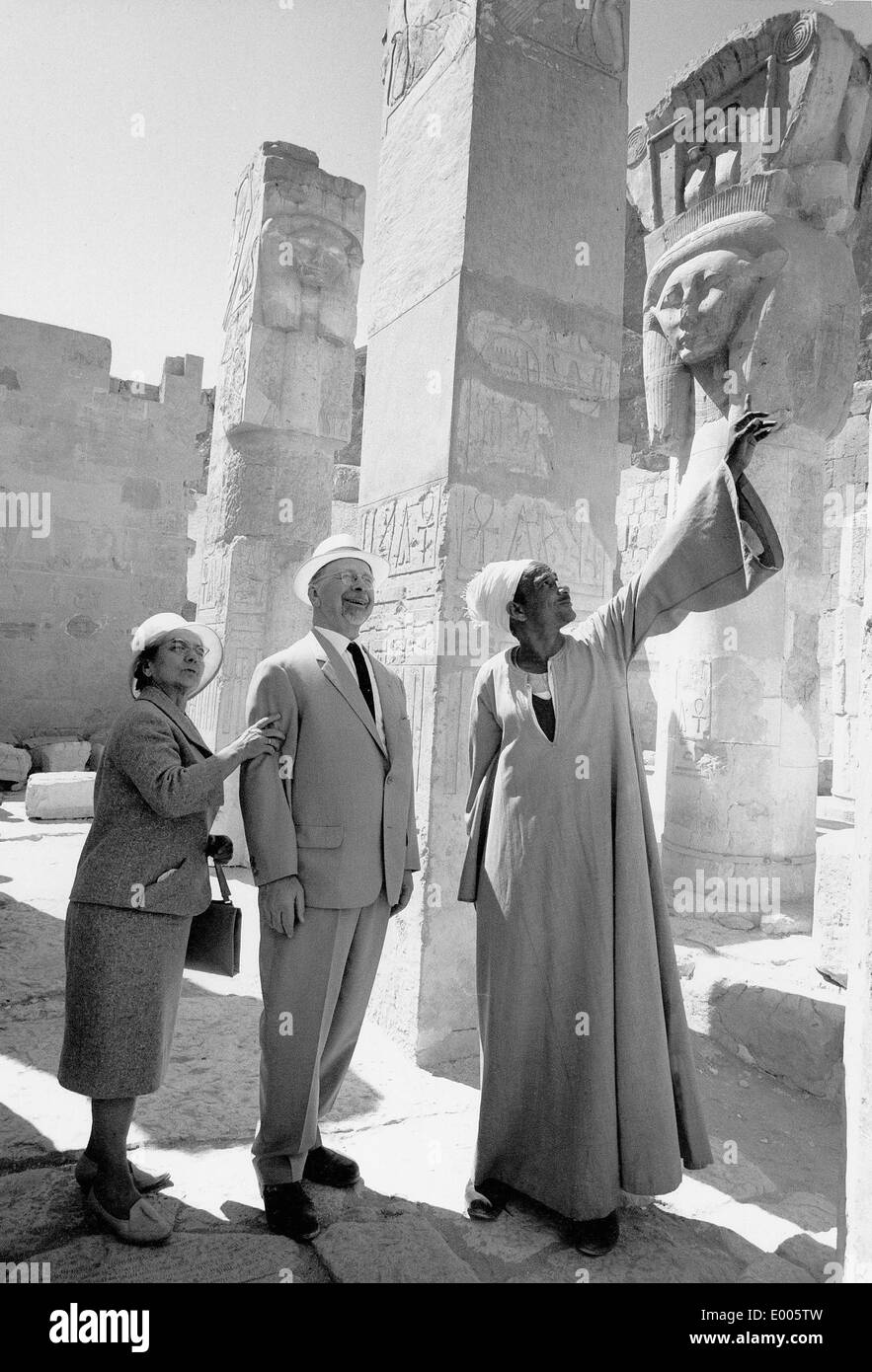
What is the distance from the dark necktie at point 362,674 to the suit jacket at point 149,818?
55cm

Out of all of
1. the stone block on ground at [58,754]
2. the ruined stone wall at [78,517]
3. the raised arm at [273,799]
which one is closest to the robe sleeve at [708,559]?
the raised arm at [273,799]

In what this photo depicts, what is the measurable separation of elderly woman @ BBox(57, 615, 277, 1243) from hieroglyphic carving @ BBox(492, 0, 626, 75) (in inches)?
135

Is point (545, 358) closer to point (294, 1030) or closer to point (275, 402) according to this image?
point (294, 1030)

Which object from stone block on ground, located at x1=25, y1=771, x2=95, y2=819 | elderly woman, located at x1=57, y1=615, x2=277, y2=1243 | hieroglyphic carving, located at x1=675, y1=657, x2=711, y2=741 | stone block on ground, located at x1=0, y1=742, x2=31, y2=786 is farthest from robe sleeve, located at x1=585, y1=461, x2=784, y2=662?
stone block on ground, located at x1=0, y1=742, x2=31, y2=786

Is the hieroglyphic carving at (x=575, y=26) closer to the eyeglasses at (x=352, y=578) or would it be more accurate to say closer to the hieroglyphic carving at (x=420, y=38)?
the hieroglyphic carving at (x=420, y=38)

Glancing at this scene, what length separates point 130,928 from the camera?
Answer: 212 cm

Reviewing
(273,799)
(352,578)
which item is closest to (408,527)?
(352,578)

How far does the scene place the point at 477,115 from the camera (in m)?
3.50

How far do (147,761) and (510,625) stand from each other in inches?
42.1

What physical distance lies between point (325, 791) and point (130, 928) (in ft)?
2.02

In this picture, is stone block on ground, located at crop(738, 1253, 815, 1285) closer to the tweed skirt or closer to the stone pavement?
the stone pavement

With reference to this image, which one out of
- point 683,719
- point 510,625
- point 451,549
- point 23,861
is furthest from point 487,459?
point 23,861

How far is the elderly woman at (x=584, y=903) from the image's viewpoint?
84.4 inches

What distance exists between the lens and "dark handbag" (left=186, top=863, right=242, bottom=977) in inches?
90.2
